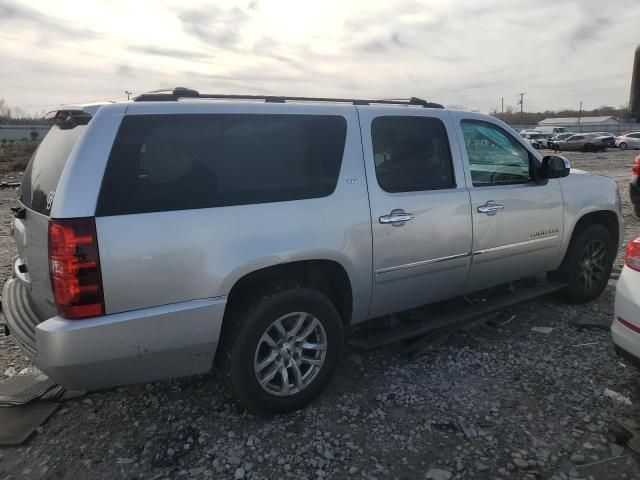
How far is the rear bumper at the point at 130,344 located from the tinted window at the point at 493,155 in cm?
240

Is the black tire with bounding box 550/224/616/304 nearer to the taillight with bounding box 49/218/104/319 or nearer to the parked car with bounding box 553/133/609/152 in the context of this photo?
the taillight with bounding box 49/218/104/319

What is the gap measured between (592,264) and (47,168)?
476cm

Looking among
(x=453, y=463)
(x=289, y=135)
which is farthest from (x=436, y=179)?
(x=453, y=463)

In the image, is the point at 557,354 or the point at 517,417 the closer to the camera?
the point at 517,417

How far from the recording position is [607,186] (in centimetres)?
493

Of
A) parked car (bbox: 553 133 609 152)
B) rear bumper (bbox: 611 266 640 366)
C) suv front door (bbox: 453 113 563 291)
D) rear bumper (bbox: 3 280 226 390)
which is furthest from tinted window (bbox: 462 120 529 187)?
parked car (bbox: 553 133 609 152)

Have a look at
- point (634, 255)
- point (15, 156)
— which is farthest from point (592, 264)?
point (15, 156)

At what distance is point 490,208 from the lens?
4012 mm

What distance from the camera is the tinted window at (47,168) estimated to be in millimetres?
2629

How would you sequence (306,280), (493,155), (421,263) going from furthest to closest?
(493,155)
(421,263)
(306,280)

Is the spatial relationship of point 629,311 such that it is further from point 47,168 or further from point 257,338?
point 47,168

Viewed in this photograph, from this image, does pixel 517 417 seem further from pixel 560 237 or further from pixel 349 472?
pixel 560 237

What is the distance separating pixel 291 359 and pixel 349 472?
755 millimetres

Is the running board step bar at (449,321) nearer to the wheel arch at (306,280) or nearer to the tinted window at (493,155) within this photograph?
the wheel arch at (306,280)
